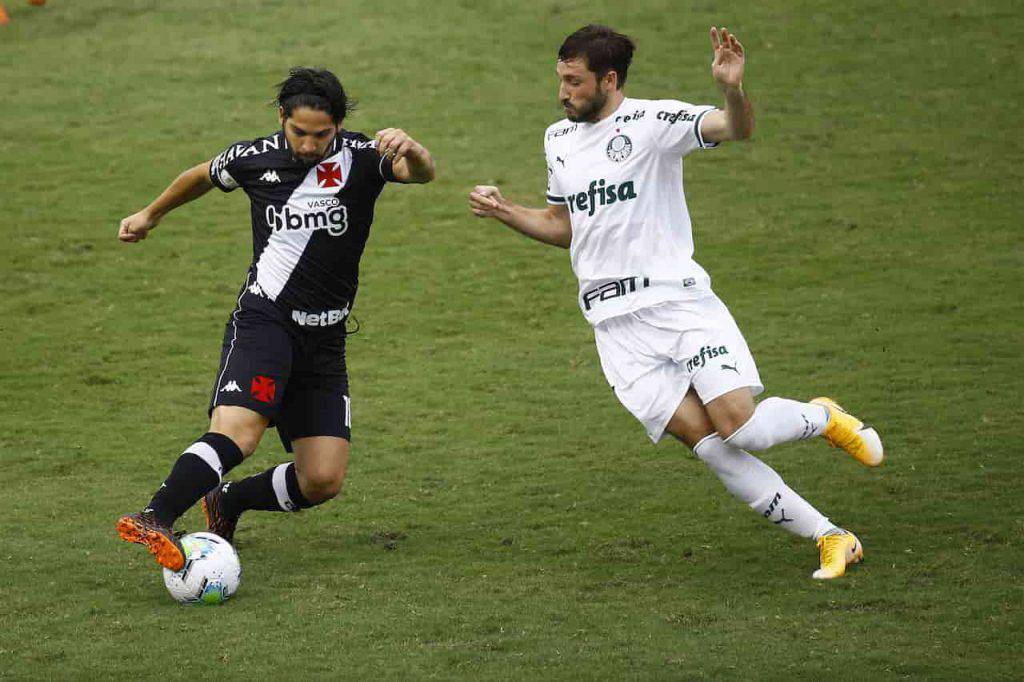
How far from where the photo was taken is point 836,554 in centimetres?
631

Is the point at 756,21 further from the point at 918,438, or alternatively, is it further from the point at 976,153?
the point at 918,438

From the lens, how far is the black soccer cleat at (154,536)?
5863mm

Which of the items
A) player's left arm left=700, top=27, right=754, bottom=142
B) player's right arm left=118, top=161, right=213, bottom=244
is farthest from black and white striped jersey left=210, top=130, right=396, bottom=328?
player's left arm left=700, top=27, right=754, bottom=142

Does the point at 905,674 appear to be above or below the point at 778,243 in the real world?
below

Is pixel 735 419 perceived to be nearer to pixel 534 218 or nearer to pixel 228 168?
pixel 534 218

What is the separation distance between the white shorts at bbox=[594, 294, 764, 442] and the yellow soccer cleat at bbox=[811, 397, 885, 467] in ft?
1.58

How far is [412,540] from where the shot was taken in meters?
7.11

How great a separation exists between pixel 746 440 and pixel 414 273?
21.4ft

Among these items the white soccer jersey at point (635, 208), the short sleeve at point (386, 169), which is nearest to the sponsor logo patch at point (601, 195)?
the white soccer jersey at point (635, 208)

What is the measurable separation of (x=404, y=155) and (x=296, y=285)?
2.59ft

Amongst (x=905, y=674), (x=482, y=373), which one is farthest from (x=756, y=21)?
(x=905, y=674)

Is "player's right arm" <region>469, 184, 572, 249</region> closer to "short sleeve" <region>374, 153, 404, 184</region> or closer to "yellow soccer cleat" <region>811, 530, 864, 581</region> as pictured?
"short sleeve" <region>374, 153, 404, 184</region>

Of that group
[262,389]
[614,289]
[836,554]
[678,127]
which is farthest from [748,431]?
[262,389]

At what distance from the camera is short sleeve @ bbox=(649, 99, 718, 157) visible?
6.30 meters
